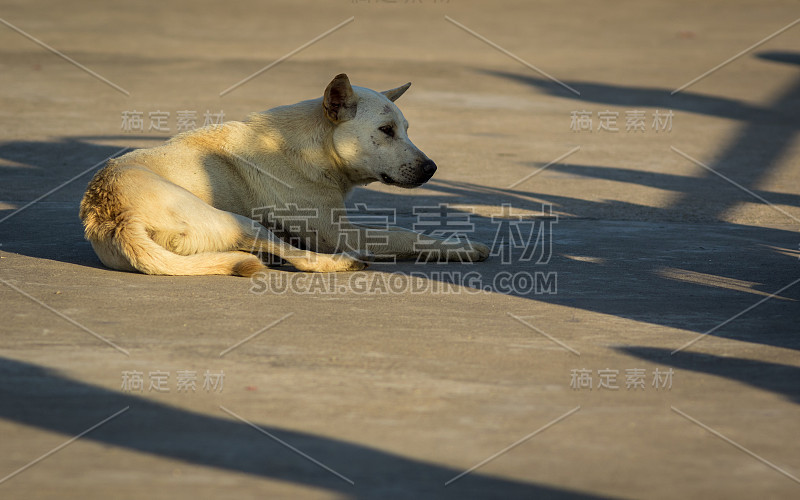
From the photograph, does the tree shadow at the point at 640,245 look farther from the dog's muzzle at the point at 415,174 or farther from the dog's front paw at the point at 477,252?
the dog's muzzle at the point at 415,174

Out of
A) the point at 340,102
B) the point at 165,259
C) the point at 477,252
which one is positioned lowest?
the point at 165,259

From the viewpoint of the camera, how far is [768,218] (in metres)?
8.91

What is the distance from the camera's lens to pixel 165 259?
6.36m

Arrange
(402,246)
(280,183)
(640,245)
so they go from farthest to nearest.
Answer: (640,245), (402,246), (280,183)

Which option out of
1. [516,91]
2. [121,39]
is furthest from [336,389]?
[121,39]

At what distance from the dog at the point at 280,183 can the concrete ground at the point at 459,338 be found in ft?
0.59

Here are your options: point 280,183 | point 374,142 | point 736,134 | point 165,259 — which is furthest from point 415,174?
point 736,134

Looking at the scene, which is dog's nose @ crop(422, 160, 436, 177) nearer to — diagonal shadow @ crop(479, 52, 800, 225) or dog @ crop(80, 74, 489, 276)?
dog @ crop(80, 74, 489, 276)

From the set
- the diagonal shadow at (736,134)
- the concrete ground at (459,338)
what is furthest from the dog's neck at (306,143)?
the diagonal shadow at (736,134)

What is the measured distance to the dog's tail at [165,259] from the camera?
6305mm

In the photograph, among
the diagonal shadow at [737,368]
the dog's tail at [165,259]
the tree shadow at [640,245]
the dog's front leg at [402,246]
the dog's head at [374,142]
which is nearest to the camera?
the diagonal shadow at [737,368]

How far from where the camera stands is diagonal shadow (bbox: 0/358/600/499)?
3660mm

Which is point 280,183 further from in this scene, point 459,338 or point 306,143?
point 459,338

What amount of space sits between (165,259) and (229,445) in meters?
2.64
